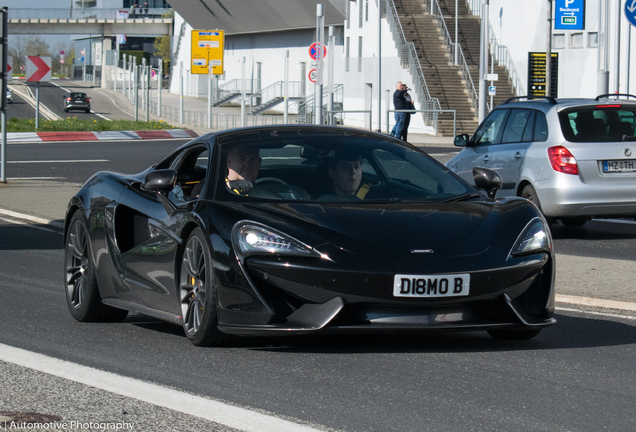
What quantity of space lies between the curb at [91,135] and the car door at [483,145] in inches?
933

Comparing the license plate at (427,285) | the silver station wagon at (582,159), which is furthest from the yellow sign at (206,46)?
the license plate at (427,285)

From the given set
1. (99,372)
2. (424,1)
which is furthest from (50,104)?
(99,372)

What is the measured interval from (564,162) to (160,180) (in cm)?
667

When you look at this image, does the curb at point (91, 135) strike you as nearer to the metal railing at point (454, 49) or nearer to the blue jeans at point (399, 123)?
the blue jeans at point (399, 123)

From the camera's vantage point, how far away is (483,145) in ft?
44.0

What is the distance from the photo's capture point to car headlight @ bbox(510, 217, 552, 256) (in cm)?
571

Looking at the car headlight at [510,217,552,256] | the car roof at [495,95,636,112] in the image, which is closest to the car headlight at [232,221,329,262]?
the car headlight at [510,217,552,256]

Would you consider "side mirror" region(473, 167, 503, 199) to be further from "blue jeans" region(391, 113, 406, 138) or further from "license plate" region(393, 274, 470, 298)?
"blue jeans" region(391, 113, 406, 138)

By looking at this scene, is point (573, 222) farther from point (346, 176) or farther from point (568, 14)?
point (568, 14)

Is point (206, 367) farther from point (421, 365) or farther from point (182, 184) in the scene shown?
point (182, 184)

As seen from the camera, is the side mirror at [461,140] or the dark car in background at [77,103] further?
the dark car in background at [77,103]

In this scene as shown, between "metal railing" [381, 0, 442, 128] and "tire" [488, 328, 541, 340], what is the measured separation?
3386 cm

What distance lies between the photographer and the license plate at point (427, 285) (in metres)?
5.37

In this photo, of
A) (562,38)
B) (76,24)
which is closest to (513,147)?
(562,38)
